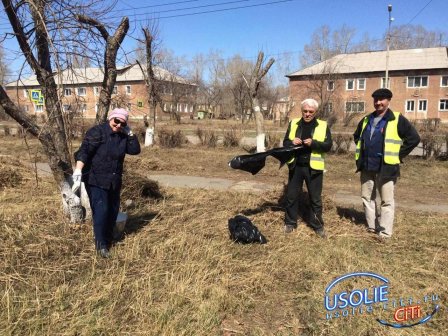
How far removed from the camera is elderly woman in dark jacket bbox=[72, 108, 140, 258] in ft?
13.7

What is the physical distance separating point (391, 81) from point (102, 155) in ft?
167

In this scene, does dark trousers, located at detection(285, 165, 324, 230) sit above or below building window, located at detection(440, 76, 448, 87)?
below

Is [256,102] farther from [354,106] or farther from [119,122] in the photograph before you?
[354,106]

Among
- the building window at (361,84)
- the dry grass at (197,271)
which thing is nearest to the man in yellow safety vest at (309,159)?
the dry grass at (197,271)

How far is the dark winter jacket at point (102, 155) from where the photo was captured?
416cm

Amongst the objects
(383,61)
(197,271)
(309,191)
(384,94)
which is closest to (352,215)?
(309,191)

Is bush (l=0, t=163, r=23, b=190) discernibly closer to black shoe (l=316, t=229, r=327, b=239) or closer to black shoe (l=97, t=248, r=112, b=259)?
black shoe (l=97, t=248, r=112, b=259)

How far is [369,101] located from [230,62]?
26043 millimetres

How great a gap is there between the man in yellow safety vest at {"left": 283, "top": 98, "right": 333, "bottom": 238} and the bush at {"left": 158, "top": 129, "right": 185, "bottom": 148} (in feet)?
33.4

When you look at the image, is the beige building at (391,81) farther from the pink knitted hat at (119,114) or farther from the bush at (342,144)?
the pink knitted hat at (119,114)

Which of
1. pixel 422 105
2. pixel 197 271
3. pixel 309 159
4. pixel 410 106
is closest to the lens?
pixel 197 271

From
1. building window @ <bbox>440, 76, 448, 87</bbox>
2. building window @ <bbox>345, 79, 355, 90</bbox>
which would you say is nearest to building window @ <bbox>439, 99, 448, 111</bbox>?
building window @ <bbox>440, 76, 448, 87</bbox>

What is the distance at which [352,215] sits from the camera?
6102 millimetres

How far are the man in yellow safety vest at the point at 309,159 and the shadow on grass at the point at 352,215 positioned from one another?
91 cm
